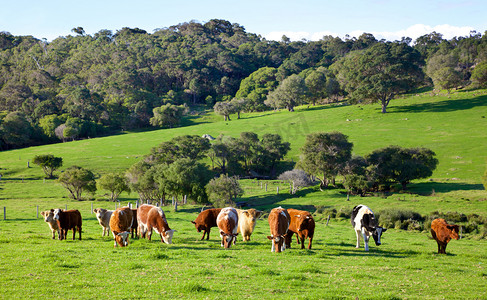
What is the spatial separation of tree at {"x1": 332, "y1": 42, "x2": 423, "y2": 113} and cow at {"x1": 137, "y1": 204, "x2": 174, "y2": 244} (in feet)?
302

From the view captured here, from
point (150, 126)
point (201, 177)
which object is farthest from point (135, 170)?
point (150, 126)

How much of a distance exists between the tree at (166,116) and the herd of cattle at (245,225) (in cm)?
10318

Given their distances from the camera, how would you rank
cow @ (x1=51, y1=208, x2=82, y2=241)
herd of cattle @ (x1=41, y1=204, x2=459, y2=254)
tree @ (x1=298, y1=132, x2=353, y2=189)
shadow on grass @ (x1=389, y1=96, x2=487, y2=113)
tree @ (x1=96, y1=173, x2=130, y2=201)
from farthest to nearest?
shadow on grass @ (x1=389, y1=96, x2=487, y2=113) < tree @ (x1=298, y1=132, x2=353, y2=189) < tree @ (x1=96, y1=173, x2=130, y2=201) < cow @ (x1=51, y1=208, x2=82, y2=241) < herd of cattle @ (x1=41, y1=204, x2=459, y2=254)

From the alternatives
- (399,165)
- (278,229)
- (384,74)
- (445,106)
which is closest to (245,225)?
(278,229)

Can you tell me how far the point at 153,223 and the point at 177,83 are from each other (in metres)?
169

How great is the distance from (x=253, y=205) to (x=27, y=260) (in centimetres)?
3840

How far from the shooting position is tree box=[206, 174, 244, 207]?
157 feet

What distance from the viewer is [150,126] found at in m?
130

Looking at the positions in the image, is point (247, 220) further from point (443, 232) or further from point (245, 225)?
point (443, 232)

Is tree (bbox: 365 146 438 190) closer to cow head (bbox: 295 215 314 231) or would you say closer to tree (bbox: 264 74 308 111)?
cow head (bbox: 295 215 314 231)

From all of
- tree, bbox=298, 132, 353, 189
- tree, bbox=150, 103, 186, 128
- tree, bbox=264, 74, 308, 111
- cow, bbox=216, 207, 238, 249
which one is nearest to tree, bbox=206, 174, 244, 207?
tree, bbox=298, 132, 353, 189

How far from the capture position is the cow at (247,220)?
717 inches

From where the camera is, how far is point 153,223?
1833cm

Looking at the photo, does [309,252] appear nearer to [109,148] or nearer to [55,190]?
[55,190]
